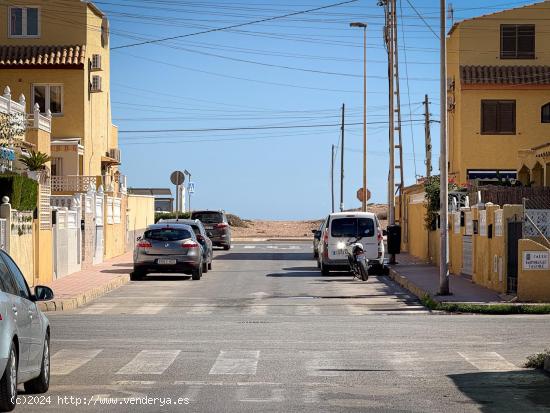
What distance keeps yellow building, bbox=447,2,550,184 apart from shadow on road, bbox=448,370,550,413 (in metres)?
41.9

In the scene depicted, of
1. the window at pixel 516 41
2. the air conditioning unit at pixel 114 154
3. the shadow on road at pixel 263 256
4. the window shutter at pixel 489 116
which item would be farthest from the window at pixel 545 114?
the air conditioning unit at pixel 114 154

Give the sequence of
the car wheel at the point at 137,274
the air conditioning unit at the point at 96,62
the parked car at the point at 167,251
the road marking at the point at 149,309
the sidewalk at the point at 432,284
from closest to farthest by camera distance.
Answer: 1. the road marking at the point at 149,309
2. the sidewalk at the point at 432,284
3. the parked car at the point at 167,251
4. the car wheel at the point at 137,274
5. the air conditioning unit at the point at 96,62

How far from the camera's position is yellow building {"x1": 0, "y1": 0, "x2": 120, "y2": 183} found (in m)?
54.1

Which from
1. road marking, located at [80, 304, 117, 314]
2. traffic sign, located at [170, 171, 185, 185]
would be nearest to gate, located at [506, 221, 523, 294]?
road marking, located at [80, 304, 117, 314]

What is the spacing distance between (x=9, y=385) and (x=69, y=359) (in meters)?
4.80

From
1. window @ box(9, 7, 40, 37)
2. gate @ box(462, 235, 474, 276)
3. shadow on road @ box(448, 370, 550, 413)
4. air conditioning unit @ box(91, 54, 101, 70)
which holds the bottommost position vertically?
shadow on road @ box(448, 370, 550, 413)

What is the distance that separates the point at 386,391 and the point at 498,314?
11.8m

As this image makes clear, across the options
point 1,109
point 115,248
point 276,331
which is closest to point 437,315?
point 276,331

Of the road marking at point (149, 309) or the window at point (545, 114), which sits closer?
the road marking at point (149, 309)

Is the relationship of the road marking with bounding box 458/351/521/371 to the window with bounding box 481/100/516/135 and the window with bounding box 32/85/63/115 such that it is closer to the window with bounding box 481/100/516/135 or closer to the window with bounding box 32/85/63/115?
the window with bounding box 481/100/516/135

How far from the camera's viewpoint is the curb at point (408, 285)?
27.5m

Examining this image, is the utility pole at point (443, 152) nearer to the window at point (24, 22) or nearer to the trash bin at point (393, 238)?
the trash bin at point (393, 238)

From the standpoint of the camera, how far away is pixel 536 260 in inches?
Answer: 1005

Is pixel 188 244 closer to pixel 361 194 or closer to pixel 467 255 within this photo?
pixel 467 255
